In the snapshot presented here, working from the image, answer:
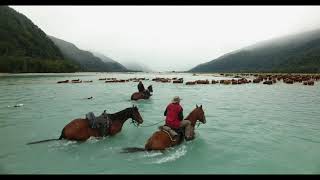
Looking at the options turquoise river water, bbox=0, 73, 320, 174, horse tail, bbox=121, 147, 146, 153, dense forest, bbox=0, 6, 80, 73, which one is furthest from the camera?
dense forest, bbox=0, 6, 80, 73

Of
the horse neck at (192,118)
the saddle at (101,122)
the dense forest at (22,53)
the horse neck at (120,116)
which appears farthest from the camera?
the dense forest at (22,53)

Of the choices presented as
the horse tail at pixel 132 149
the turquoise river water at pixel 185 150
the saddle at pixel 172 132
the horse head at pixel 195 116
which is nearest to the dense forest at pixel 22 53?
the turquoise river water at pixel 185 150

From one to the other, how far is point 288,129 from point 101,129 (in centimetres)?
984

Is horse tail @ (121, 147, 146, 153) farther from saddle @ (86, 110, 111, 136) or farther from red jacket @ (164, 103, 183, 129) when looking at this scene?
saddle @ (86, 110, 111, 136)

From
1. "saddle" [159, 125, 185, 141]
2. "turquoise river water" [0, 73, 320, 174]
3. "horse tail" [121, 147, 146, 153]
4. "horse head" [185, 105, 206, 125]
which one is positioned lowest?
"turquoise river water" [0, 73, 320, 174]

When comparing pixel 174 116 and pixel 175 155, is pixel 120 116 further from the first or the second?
pixel 175 155

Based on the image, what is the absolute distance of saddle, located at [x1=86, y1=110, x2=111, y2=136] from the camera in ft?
45.5

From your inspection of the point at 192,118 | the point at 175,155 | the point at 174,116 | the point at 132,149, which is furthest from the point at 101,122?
the point at 192,118

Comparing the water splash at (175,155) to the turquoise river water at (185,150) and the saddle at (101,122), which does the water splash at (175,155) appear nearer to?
the turquoise river water at (185,150)

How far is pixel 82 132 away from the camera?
13820 mm

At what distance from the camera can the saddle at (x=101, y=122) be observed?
546 inches

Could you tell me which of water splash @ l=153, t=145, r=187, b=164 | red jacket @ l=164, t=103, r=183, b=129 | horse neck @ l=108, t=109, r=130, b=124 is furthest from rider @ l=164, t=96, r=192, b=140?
horse neck @ l=108, t=109, r=130, b=124

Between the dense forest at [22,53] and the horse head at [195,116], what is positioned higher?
the dense forest at [22,53]
